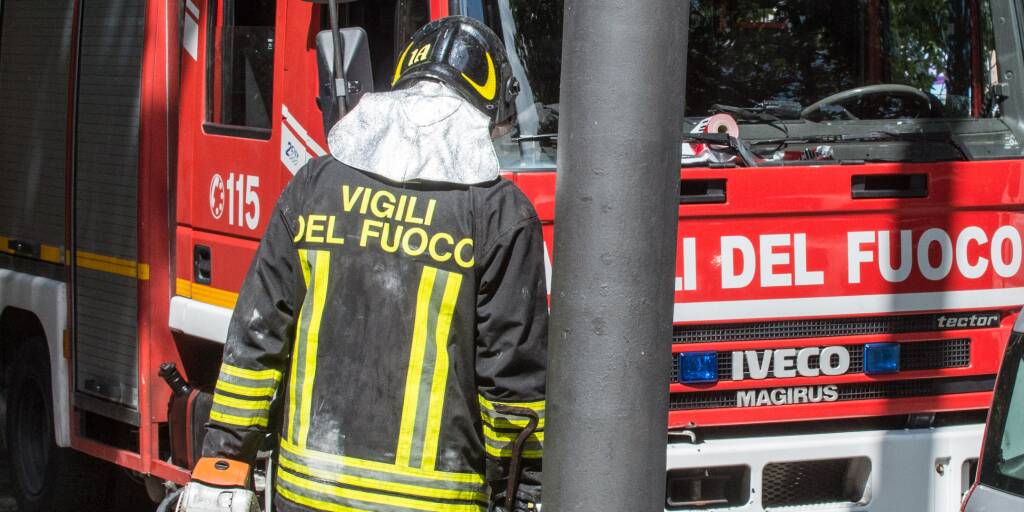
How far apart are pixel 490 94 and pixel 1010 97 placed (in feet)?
8.16

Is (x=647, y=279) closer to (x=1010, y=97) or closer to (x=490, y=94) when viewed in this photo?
(x=490, y=94)

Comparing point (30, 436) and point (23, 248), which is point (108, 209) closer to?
point (23, 248)

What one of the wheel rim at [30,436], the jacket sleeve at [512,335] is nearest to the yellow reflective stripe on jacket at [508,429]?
the jacket sleeve at [512,335]

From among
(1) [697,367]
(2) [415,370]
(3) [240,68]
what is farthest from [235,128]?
(2) [415,370]

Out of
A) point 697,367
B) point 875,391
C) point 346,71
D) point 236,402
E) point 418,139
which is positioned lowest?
point 875,391

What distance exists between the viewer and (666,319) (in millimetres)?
2643

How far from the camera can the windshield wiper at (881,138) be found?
15.4 feet

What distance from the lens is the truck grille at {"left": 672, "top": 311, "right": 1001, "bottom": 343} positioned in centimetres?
447

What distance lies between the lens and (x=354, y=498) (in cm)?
297

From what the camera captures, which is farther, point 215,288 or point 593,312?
point 215,288

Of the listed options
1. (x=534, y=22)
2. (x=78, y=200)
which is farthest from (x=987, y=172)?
(x=78, y=200)

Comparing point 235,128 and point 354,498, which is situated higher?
point 235,128

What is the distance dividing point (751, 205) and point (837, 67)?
0.86 m

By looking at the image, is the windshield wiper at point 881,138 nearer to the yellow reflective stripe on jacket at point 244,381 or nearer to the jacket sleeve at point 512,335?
the jacket sleeve at point 512,335
